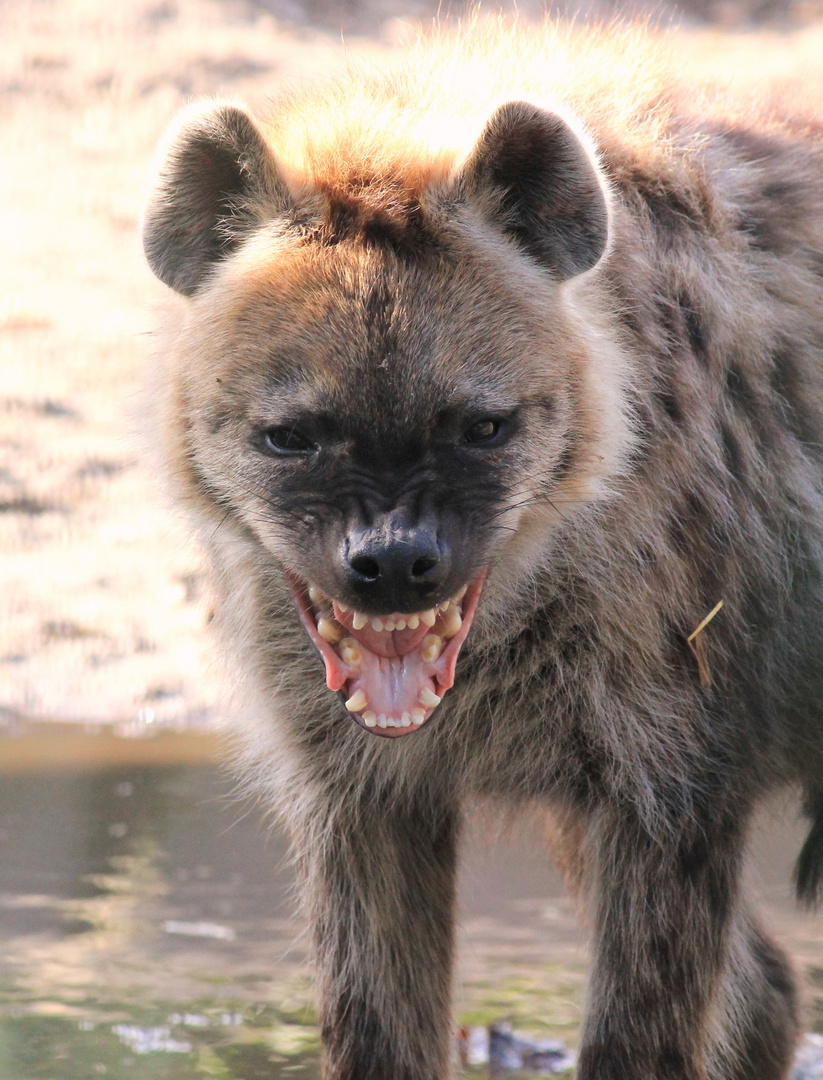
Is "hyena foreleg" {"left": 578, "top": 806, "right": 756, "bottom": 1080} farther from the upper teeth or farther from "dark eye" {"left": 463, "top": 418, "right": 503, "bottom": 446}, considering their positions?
"dark eye" {"left": 463, "top": 418, "right": 503, "bottom": 446}

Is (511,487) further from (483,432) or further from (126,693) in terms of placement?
(126,693)

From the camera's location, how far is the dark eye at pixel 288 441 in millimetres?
2729

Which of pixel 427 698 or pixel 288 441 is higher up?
pixel 288 441

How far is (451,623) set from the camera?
2854 millimetres

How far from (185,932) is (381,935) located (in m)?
1.10

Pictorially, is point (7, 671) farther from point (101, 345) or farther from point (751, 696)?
point (751, 696)

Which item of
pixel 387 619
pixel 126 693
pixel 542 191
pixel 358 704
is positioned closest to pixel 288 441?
pixel 387 619

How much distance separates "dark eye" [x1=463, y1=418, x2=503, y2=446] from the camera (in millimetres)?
2726

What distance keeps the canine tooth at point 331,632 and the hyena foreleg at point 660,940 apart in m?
0.66

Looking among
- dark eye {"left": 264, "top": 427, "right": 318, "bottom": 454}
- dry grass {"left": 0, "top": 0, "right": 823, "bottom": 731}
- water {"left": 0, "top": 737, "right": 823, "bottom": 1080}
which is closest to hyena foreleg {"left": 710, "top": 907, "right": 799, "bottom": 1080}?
water {"left": 0, "top": 737, "right": 823, "bottom": 1080}

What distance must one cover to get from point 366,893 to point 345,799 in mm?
193

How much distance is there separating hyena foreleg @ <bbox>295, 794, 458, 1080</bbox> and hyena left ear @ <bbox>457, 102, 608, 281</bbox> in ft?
3.71

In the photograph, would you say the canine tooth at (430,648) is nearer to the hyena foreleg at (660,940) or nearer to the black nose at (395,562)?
the black nose at (395,562)

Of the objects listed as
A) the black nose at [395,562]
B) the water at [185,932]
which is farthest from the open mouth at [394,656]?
the water at [185,932]
